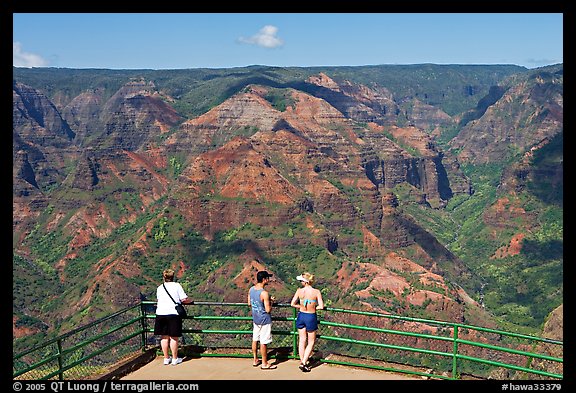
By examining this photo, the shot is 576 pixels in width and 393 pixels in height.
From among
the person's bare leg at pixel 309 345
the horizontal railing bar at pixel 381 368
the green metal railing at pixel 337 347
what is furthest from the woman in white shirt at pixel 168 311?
the horizontal railing bar at pixel 381 368

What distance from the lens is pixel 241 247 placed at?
4567 inches

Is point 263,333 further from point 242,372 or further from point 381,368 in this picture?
point 381,368

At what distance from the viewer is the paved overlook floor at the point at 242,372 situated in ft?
56.6

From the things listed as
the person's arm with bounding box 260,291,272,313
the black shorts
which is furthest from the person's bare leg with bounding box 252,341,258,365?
the black shorts

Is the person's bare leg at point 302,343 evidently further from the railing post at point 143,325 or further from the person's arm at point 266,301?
the railing post at point 143,325

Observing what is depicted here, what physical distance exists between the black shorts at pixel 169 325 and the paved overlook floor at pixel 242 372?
102 centimetres

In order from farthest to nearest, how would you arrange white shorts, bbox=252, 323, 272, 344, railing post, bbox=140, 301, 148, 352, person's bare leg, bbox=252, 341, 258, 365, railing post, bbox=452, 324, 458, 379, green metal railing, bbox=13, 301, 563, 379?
railing post, bbox=140, 301, 148, 352
person's bare leg, bbox=252, 341, 258, 365
white shorts, bbox=252, 323, 272, 344
railing post, bbox=452, 324, 458, 379
green metal railing, bbox=13, 301, 563, 379

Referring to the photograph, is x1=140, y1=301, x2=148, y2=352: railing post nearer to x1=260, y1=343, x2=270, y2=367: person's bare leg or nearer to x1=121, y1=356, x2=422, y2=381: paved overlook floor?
x1=121, y1=356, x2=422, y2=381: paved overlook floor

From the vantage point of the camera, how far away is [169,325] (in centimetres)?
1773

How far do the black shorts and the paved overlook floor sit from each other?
1020 millimetres

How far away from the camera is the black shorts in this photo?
58.0ft

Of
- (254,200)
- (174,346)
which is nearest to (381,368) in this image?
(174,346)
